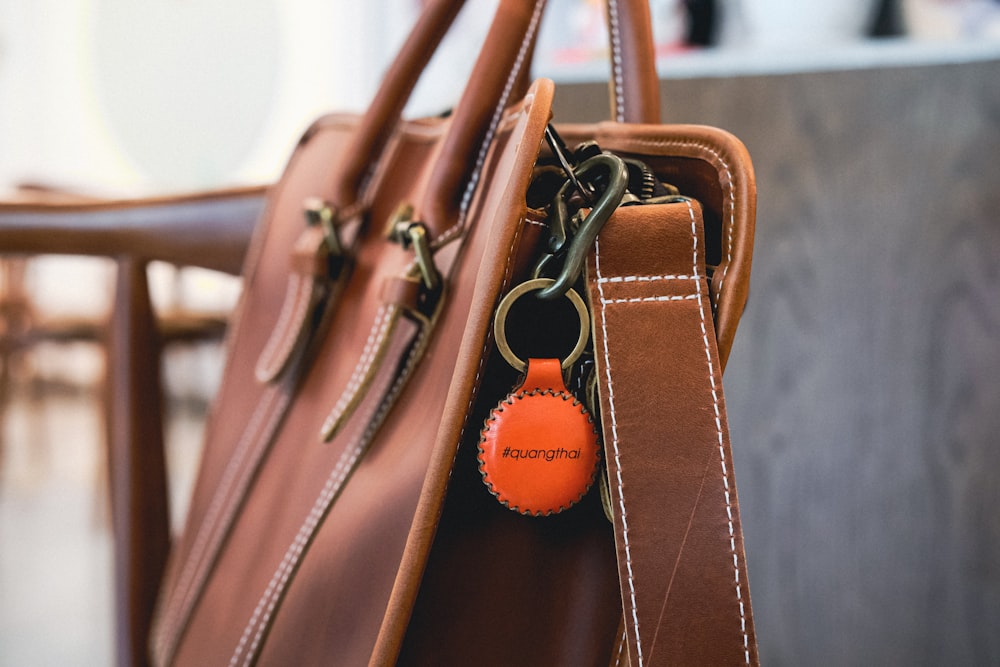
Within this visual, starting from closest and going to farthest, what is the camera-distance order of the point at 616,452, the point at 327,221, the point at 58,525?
1. the point at 616,452
2. the point at 327,221
3. the point at 58,525

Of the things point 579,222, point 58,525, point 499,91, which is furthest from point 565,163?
point 58,525

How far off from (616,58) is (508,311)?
0.68ft

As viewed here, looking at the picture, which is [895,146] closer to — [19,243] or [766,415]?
[766,415]

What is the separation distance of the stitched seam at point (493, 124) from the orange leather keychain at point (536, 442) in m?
0.12

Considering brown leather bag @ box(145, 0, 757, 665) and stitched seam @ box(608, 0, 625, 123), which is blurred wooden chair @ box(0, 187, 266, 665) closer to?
brown leather bag @ box(145, 0, 757, 665)

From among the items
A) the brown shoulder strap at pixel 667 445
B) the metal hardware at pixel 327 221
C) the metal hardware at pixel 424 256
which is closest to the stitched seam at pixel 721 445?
the brown shoulder strap at pixel 667 445

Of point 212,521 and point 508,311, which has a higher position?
point 508,311

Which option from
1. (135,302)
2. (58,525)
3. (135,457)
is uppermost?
(135,302)

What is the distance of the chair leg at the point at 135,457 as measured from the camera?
627 millimetres

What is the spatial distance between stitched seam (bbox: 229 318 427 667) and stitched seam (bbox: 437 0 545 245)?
0.07 meters

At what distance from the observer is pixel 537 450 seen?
28 centimetres

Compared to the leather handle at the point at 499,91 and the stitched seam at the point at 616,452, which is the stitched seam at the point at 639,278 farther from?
the leather handle at the point at 499,91

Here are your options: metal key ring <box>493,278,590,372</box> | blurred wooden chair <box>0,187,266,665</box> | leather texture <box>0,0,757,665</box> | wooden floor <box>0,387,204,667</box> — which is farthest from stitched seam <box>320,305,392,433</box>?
wooden floor <box>0,387,204,667</box>

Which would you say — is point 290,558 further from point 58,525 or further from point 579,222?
point 58,525
